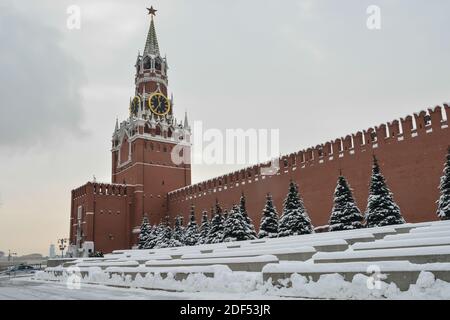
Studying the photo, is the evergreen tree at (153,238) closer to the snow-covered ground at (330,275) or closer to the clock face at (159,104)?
the clock face at (159,104)

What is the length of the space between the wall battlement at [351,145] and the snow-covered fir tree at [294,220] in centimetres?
515

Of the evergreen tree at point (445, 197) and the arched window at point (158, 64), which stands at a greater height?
the arched window at point (158, 64)

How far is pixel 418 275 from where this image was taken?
7.21m

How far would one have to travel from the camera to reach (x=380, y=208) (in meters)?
20.1

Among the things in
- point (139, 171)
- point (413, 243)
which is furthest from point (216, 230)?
point (413, 243)

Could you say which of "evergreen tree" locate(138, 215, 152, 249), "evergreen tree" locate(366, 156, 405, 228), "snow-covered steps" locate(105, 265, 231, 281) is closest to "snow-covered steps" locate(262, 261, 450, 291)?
"snow-covered steps" locate(105, 265, 231, 281)

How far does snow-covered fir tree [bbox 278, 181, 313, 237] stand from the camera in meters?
23.6

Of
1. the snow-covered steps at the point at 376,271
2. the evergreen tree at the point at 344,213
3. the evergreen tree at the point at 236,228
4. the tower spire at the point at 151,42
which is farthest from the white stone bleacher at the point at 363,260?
the tower spire at the point at 151,42

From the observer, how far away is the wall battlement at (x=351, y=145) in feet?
73.4

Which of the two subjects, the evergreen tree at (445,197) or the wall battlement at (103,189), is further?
the wall battlement at (103,189)

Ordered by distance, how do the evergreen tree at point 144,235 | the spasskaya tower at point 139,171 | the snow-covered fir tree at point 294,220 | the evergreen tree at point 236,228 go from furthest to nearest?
the spasskaya tower at point 139,171, the evergreen tree at point 144,235, the evergreen tree at point 236,228, the snow-covered fir tree at point 294,220

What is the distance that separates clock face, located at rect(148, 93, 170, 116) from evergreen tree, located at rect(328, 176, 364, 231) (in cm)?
3251

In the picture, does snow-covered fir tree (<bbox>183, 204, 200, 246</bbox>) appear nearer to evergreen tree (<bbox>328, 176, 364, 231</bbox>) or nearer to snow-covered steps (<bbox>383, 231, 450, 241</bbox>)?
evergreen tree (<bbox>328, 176, 364, 231</bbox>)
